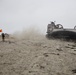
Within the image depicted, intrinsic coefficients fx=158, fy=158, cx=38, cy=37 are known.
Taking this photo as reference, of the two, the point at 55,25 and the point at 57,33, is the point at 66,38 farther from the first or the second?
the point at 55,25

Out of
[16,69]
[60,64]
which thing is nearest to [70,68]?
[60,64]

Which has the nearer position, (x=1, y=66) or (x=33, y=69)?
(x=33, y=69)

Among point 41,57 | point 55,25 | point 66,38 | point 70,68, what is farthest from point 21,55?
point 55,25

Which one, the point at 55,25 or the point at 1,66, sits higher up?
the point at 55,25

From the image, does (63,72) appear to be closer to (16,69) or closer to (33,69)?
(33,69)

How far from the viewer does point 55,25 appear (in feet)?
48.6

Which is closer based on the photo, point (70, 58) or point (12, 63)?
point (12, 63)

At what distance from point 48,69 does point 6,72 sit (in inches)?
51.7

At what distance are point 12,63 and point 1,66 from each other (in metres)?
0.42

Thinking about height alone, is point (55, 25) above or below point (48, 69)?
above

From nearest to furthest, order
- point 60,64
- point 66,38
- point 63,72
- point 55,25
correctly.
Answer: point 63,72, point 60,64, point 66,38, point 55,25

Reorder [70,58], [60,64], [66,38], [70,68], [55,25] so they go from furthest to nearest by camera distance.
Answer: [55,25] → [66,38] → [70,58] → [60,64] → [70,68]

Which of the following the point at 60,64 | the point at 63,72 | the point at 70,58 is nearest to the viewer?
the point at 63,72

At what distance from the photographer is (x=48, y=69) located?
5.03 m
